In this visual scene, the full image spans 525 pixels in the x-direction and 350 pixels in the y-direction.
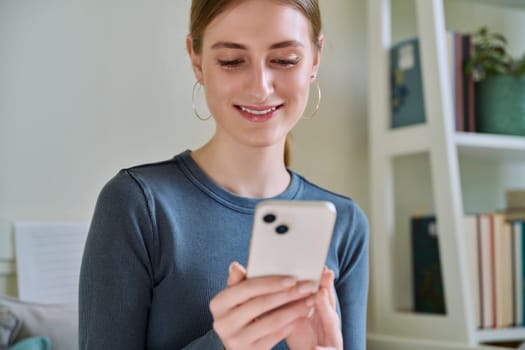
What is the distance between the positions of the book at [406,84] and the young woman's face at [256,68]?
0.89 meters

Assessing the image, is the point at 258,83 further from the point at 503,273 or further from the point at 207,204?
the point at 503,273

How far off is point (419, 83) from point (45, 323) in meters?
1.12

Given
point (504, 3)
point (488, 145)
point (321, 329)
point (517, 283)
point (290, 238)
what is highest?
point (504, 3)

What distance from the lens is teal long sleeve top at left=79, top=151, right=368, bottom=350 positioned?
3.01 ft

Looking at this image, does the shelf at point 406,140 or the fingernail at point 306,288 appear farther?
the shelf at point 406,140

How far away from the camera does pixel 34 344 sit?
1.27 meters

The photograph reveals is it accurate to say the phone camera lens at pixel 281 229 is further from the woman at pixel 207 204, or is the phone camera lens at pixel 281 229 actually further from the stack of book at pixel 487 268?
the stack of book at pixel 487 268

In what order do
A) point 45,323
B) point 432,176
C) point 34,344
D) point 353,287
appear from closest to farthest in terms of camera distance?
point 353,287 < point 34,344 < point 45,323 < point 432,176

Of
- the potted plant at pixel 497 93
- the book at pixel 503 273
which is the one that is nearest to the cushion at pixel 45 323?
the book at pixel 503 273

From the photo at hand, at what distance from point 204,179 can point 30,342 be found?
511mm

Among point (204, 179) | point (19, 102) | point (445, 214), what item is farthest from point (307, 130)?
point (204, 179)

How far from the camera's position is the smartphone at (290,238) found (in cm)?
66

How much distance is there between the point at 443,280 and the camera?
1.73m

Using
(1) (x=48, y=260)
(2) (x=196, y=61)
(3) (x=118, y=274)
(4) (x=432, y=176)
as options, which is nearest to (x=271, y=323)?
(3) (x=118, y=274)
